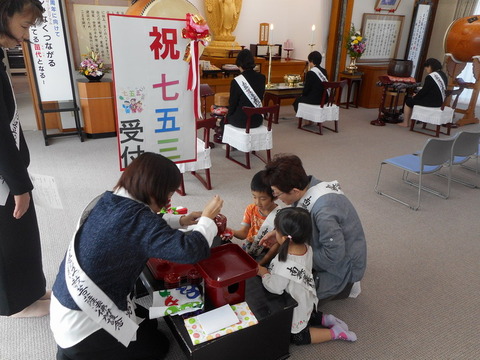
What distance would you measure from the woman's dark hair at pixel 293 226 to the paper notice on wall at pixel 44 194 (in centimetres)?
100

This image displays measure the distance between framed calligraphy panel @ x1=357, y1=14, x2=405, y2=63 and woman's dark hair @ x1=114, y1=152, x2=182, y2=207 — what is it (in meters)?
6.39

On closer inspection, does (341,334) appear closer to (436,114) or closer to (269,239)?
(269,239)

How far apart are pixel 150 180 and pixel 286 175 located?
0.67 m

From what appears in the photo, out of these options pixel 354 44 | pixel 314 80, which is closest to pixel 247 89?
pixel 314 80

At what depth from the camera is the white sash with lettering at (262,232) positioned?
1.79 meters

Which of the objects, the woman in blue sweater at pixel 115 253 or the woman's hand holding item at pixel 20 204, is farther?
the woman's hand holding item at pixel 20 204

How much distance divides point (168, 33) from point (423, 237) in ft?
7.29

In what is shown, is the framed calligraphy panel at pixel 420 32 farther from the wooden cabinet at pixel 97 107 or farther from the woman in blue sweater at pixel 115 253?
the woman in blue sweater at pixel 115 253

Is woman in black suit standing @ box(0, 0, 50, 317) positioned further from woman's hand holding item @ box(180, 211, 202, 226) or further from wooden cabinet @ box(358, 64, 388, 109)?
wooden cabinet @ box(358, 64, 388, 109)

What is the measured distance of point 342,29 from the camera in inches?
238

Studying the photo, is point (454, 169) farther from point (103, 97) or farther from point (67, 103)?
point (67, 103)

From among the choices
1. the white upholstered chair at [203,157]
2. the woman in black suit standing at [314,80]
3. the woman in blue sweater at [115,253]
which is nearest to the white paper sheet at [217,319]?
the woman in blue sweater at [115,253]

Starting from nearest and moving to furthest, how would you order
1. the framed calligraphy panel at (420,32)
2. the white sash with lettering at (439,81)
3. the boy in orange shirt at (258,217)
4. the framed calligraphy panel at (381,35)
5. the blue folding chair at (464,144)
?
the boy in orange shirt at (258,217)
the blue folding chair at (464,144)
the white sash with lettering at (439,81)
the framed calligraphy panel at (381,35)
the framed calligraphy panel at (420,32)

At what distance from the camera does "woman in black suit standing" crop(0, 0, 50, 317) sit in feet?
4.01
